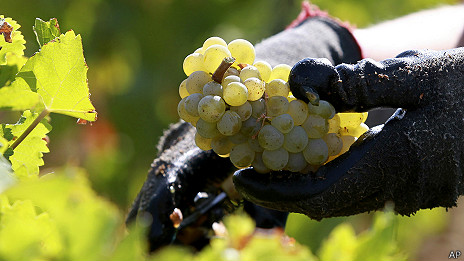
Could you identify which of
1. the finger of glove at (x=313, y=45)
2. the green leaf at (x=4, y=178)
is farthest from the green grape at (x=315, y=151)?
the finger of glove at (x=313, y=45)

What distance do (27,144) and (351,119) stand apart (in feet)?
1.59

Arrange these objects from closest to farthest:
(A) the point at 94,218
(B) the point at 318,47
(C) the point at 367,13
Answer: (A) the point at 94,218 → (B) the point at 318,47 → (C) the point at 367,13

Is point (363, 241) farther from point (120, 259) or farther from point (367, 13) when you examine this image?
point (367, 13)

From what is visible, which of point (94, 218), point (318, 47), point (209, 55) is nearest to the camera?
point (94, 218)

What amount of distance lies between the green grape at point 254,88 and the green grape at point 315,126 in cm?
8

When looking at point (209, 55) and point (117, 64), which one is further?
point (117, 64)

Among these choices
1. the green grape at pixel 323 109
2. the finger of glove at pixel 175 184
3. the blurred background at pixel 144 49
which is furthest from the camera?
the blurred background at pixel 144 49

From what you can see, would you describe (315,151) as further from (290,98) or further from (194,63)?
(194,63)

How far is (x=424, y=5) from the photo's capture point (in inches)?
189

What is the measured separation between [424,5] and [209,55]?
4509 mm

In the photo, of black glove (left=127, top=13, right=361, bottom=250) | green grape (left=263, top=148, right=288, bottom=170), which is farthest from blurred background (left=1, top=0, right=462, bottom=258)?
green grape (left=263, top=148, right=288, bottom=170)

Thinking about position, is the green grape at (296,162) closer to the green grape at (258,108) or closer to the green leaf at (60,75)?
the green grape at (258,108)

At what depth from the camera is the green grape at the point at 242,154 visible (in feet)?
2.63

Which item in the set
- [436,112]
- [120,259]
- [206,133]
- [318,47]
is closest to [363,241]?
[120,259]
